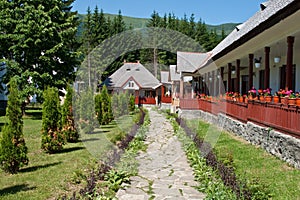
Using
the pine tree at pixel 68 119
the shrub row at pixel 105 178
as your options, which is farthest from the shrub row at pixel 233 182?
the pine tree at pixel 68 119

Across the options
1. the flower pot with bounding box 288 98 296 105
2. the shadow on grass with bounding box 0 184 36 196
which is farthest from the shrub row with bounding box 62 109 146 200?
the flower pot with bounding box 288 98 296 105

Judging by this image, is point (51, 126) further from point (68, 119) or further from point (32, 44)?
point (32, 44)

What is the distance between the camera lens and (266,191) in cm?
512

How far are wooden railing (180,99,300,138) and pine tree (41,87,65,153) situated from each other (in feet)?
18.3

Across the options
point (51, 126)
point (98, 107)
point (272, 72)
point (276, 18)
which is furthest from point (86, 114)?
point (276, 18)

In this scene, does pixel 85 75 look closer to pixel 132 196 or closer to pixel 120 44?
pixel 120 44

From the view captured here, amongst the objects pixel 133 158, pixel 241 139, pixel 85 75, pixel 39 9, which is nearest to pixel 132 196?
pixel 133 158

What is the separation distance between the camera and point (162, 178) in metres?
6.77

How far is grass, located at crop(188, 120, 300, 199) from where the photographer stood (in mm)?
5395

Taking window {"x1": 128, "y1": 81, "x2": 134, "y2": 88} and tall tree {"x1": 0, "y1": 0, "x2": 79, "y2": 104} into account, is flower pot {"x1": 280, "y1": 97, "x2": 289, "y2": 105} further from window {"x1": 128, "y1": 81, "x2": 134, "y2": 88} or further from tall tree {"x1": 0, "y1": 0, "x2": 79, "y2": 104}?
window {"x1": 128, "y1": 81, "x2": 134, "y2": 88}

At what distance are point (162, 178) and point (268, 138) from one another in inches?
128

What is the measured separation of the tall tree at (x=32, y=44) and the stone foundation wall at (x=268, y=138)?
38.0ft

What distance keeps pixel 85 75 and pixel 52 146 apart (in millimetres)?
29473

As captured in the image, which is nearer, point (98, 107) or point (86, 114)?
point (86, 114)
